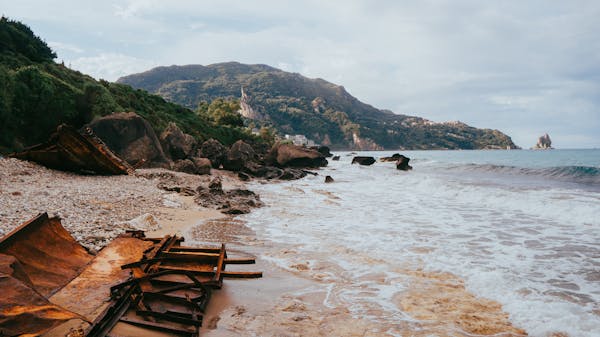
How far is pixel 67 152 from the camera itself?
38.7ft

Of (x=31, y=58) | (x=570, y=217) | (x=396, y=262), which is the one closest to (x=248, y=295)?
(x=396, y=262)

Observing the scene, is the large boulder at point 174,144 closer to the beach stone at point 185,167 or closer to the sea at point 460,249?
the beach stone at point 185,167

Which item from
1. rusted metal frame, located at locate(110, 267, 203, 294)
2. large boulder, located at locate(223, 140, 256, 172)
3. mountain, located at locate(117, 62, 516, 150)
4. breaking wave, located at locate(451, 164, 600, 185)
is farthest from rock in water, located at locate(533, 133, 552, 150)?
rusted metal frame, located at locate(110, 267, 203, 294)

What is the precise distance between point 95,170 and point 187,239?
796 cm

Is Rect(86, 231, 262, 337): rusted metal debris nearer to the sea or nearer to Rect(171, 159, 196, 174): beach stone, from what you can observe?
the sea

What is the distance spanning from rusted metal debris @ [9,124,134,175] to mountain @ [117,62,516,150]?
124253 mm

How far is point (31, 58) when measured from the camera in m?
26.7

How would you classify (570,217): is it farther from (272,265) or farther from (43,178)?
(43,178)

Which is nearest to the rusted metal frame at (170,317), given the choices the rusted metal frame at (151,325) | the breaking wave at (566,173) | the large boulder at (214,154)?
the rusted metal frame at (151,325)

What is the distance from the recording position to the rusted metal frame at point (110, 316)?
2.81 m

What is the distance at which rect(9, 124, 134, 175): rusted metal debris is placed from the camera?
1170cm

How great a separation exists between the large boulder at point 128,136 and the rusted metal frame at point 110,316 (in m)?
15.0

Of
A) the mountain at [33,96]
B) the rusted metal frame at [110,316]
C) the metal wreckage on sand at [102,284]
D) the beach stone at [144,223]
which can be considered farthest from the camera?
the mountain at [33,96]

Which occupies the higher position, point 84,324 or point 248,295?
point 84,324
